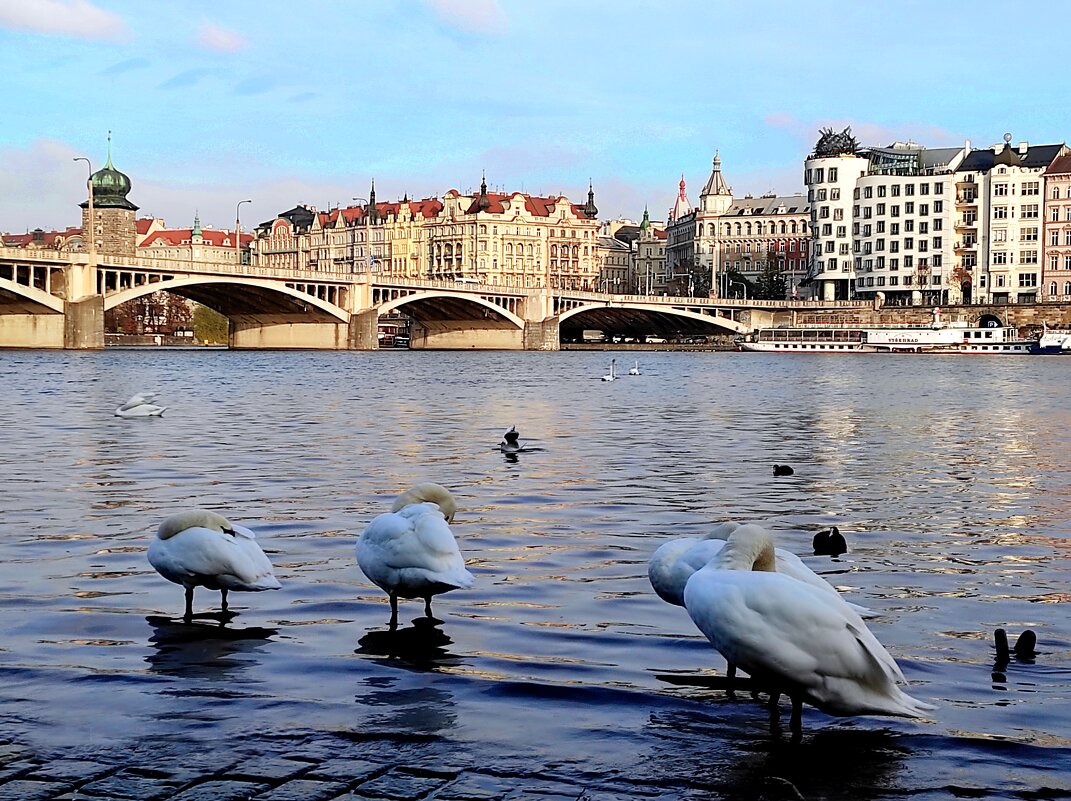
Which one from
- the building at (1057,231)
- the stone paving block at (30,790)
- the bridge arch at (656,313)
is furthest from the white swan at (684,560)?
the building at (1057,231)

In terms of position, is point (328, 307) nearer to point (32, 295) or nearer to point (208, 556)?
point (32, 295)

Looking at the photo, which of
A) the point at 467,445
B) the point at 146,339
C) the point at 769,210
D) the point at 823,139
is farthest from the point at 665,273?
the point at 467,445

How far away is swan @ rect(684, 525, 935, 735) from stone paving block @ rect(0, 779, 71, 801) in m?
2.26

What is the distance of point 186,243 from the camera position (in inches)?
6831

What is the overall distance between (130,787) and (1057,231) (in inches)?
4430

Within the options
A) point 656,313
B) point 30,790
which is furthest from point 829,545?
point 656,313

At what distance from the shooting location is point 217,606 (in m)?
7.57

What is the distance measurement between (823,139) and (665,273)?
55239mm

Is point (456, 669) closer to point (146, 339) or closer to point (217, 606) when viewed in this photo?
point (217, 606)

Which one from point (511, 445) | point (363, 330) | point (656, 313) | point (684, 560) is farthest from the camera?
point (656, 313)

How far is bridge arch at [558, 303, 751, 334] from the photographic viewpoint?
104769mm

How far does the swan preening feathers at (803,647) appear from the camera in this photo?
4.86m

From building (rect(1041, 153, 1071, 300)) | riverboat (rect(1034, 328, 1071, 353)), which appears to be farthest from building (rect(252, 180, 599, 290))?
riverboat (rect(1034, 328, 1071, 353))

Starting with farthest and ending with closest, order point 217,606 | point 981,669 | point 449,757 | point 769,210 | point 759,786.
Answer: point 769,210 → point 217,606 → point 981,669 → point 449,757 → point 759,786
